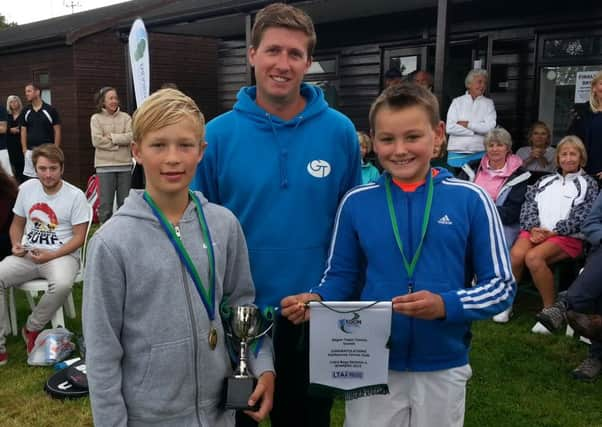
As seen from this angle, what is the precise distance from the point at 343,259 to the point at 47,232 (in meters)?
3.29

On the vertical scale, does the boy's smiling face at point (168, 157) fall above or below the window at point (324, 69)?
below

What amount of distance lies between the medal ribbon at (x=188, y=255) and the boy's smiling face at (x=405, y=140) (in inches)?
23.9

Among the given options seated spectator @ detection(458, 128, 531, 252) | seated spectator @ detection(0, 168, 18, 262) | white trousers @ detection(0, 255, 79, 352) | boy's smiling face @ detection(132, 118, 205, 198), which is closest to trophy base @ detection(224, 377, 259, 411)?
boy's smiling face @ detection(132, 118, 205, 198)

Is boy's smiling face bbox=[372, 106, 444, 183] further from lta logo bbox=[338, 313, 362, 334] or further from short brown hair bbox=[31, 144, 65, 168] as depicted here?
short brown hair bbox=[31, 144, 65, 168]

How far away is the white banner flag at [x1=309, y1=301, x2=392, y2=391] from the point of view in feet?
5.69

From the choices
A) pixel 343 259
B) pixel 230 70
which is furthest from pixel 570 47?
Answer: pixel 230 70

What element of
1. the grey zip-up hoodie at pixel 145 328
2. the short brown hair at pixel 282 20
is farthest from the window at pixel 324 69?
the grey zip-up hoodie at pixel 145 328

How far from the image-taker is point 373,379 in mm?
1780

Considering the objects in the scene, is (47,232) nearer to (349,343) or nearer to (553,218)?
(349,343)

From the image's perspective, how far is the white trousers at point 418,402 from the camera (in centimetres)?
185

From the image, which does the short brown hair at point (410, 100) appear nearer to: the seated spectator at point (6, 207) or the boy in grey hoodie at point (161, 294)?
the boy in grey hoodie at point (161, 294)

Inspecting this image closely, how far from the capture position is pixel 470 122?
20.9ft

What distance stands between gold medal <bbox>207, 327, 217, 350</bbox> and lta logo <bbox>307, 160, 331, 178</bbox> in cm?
62

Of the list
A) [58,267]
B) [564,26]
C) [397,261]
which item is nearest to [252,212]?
[397,261]
